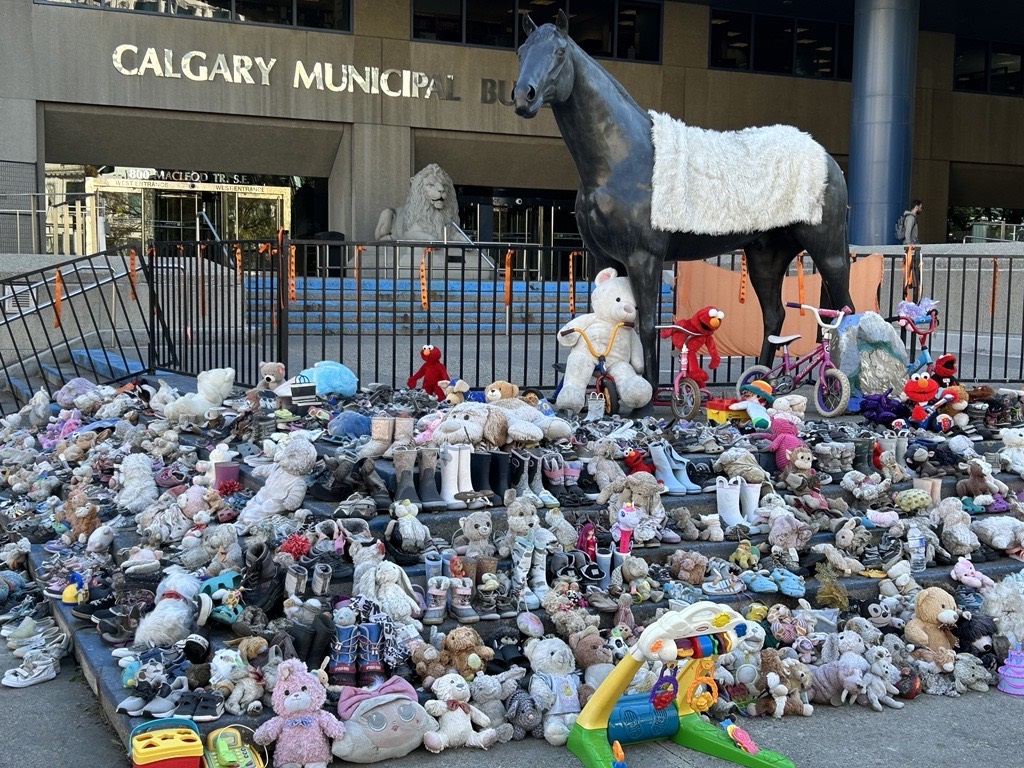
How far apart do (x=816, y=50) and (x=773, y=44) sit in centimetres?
134

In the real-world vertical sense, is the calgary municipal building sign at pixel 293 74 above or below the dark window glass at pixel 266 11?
below

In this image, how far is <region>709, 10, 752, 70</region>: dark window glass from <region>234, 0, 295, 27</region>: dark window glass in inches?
409

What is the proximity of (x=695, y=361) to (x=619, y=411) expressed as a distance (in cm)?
71

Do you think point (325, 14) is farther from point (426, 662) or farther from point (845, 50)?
point (426, 662)

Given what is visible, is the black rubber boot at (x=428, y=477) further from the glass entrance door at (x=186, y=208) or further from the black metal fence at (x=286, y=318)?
the glass entrance door at (x=186, y=208)

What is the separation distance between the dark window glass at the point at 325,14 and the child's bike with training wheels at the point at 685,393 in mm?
18067

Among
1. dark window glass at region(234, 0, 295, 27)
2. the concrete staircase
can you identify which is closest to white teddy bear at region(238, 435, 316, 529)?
the concrete staircase

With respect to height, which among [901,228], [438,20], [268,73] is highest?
[438,20]

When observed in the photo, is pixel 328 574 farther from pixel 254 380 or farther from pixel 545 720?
pixel 254 380

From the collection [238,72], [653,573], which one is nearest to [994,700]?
[653,573]

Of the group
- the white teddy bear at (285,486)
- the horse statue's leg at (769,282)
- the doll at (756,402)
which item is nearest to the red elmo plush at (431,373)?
the doll at (756,402)

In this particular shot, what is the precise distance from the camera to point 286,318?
8.16 metres

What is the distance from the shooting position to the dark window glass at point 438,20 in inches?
928

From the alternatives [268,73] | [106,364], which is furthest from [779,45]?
[106,364]
